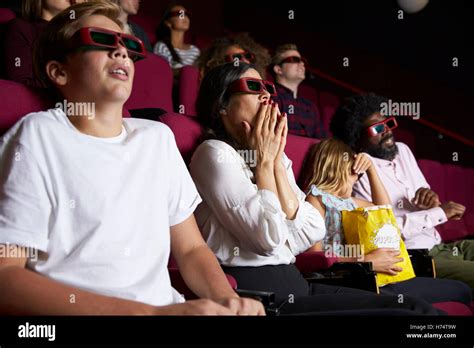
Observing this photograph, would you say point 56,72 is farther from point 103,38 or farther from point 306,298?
point 306,298

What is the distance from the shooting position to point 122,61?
647 mm

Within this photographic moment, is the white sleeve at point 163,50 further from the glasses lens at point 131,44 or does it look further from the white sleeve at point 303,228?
the glasses lens at point 131,44

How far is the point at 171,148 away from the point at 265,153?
0.23 m

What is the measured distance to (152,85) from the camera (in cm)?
140

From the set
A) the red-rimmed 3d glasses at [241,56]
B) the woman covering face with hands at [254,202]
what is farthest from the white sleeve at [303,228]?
the red-rimmed 3d glasses at [241,56]

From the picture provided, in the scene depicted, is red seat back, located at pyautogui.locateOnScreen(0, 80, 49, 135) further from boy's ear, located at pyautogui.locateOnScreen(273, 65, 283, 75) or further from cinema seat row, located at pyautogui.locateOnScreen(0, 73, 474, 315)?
boy's ear, located at pyautogui.locateOnScreen(273, 65, 283, 75)

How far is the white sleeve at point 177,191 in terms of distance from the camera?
0.67m

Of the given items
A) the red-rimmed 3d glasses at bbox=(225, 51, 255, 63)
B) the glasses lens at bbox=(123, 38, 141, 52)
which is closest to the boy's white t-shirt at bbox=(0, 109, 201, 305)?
the glasses lens at bbox=(123, 38, 141, 52)

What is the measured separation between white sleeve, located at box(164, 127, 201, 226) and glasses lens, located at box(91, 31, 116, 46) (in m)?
0.12

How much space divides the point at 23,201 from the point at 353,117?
0.97m

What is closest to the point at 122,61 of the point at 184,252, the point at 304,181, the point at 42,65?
the point at 42,65

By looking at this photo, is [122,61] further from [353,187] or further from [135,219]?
[353,187]

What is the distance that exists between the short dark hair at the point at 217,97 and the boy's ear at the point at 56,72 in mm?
303

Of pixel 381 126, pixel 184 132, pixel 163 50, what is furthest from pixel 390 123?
pixel 163 50
